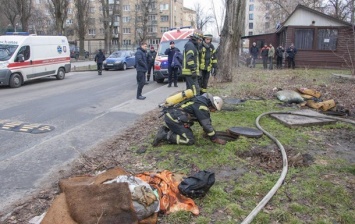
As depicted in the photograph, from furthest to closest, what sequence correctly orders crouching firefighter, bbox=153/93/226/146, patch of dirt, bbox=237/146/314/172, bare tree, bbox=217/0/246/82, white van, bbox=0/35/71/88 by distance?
white van, bbox=0/35/71/88, bare tree, bbox=217/0/246/82, crouching firefighter, bbox=153/93/226/146, patch of dirt, bbox=237/146/314/172

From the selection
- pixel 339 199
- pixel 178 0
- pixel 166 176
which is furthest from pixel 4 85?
pixel 178 0

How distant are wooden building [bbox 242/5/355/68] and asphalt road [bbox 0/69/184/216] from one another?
1330 cm

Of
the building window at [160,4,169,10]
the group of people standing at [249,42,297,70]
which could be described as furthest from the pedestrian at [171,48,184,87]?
the building window at [160,4,169,10]

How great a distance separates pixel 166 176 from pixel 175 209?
1.78ft

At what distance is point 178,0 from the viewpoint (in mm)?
88625

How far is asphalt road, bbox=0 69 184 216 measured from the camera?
4.75 metres

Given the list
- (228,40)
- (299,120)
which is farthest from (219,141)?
(228,40)

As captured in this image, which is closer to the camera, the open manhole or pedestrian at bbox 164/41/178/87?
the open manhole

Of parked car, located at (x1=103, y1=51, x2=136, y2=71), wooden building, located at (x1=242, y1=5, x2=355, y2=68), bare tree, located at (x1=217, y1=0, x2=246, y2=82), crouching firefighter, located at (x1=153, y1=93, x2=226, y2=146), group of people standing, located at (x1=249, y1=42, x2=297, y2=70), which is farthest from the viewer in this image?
parked car, located at (x1=103, y1=51, x2=136, y2=71)

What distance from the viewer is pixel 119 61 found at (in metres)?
24.6

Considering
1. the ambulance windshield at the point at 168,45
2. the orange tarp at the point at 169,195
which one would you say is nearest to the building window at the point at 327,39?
the ambulance windshield at the point at 168,45

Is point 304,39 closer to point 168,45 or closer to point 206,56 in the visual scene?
point 168,45

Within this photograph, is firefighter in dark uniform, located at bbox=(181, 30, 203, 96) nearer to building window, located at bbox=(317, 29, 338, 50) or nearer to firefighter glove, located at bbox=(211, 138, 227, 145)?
firefighter glove, located at bbox=(211, 138, 227, 145)

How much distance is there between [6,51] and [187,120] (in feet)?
39.9
